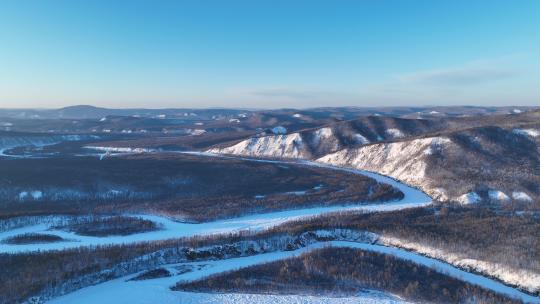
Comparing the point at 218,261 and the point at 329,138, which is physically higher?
the point at 329,138

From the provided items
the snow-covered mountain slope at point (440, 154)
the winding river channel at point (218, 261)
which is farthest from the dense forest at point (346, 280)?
the snow-covered mountain slope at point (440, 154)

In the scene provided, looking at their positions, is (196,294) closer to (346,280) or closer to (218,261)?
(218,261)

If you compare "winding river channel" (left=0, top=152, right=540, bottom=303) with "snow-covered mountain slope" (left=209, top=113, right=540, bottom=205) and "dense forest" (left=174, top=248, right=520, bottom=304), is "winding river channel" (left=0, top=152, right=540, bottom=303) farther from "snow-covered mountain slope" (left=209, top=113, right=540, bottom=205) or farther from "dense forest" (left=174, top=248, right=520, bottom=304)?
"snow-covered mountain slope" (left=209, top=113, right=540, bottom=205)

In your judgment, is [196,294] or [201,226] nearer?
[196,294]

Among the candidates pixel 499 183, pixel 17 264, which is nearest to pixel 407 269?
pixel 17 264

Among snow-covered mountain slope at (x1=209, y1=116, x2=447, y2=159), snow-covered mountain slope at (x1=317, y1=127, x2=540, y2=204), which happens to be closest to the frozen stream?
snow-covered mountain slope at (x1=317, y1=127, x2=540, y2=204)

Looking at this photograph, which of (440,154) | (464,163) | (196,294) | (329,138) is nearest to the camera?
(196,294)

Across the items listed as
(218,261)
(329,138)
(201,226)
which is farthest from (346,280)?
(329,138)
